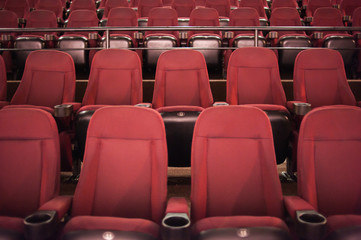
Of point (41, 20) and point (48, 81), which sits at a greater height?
point (41, 20)

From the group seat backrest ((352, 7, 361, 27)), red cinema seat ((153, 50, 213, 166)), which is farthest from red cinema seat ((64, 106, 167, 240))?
seat backrest ((352, 7, 361, 27))

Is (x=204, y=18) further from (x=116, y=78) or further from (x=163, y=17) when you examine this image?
(x=116, y=78)

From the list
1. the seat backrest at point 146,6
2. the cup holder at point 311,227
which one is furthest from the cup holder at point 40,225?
the seat backrest at point 146,6

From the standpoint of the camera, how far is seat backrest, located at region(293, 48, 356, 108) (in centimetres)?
79

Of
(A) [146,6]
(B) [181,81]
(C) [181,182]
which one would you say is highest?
(A) [146,6]

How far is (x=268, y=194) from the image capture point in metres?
0.45

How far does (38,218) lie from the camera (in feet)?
1.26

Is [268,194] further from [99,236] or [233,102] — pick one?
[233,102]

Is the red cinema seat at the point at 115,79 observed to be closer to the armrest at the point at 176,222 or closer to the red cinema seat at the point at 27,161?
the red cinema seat at the point at 27,161

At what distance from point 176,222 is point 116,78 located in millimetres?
512

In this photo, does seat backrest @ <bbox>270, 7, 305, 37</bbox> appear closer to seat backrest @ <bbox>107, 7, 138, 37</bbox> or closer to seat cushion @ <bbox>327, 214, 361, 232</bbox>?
seat backrest @ <bbox>107, 7, 138, 37</bbox>

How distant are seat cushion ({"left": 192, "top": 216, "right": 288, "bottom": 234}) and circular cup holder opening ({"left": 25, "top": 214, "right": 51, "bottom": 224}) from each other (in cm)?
18

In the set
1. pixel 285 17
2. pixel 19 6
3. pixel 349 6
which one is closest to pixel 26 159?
pixel 285 17

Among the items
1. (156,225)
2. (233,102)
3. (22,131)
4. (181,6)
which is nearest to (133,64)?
(233,102)
